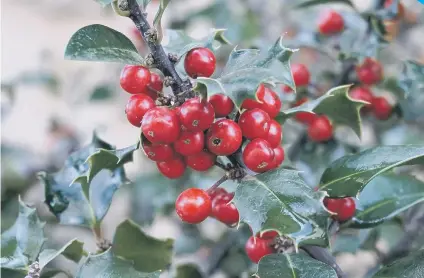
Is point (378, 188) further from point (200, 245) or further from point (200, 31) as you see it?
point (200, 31)

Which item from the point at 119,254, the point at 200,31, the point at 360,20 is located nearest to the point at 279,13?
the point at 200,31

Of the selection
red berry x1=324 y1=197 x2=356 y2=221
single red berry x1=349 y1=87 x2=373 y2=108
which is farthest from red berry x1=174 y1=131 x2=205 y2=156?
single red berry x1=349 y1=87 x2=373 y2=108

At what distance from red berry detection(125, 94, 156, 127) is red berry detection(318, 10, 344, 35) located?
756mm

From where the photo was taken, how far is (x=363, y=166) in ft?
2.81

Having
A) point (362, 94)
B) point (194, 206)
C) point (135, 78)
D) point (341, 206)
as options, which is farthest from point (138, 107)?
point (362, 94)

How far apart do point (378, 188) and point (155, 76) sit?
1.60 ft

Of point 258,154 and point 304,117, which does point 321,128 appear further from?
point 258,154

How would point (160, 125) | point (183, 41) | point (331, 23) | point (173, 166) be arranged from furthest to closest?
point (331, 23), point (183, 41), point (173, 166), point (160, 125)

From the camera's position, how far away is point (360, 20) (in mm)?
1424

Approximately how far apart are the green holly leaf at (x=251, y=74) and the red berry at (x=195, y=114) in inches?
1.5

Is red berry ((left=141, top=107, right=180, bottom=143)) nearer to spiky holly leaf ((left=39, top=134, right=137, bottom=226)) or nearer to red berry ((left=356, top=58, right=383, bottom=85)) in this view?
spiky holly leaf ((left=39, top=134, right=137, bottom=226))

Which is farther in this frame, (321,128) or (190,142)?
(321,128)

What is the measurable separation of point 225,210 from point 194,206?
9cm

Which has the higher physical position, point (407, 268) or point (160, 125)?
point (160, 125)
